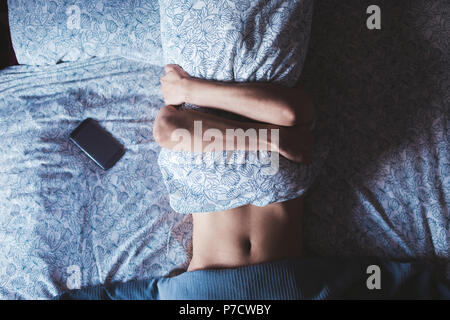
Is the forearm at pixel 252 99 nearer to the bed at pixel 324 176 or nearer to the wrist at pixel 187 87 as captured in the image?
the wrist at pixel 187 87

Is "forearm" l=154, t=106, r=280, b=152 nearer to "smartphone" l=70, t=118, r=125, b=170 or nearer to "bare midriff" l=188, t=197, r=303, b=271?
"bare midriff" l=188, t=197, r=303, b=271

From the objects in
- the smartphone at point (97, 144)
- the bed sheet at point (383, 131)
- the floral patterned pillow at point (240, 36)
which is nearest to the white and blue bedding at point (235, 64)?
the floral patterned pillow at point (240, 36)

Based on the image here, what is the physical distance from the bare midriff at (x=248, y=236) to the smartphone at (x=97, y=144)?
18.2 inches

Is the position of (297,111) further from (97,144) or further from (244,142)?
(97,144)

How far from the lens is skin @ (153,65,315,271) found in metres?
0.83

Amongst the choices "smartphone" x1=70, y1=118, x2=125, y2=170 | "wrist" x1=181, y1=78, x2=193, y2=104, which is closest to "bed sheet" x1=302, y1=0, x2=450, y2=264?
"wrist" x1=181, y1=78, x2=193, y2=104

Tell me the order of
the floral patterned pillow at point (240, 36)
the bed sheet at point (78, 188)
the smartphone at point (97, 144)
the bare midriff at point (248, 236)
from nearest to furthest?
the floral patterned pillow at point (240, 36) → the bare midriff at point (248, 236) → the bed sheet at point (78, 188) → the smartphone at point (97, 144)

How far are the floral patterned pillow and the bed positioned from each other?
261mm

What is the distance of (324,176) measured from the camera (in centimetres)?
104

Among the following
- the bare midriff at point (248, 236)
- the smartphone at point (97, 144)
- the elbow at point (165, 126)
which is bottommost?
the bare midriff at point (248, 236)

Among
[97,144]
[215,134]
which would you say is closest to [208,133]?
[215,134]

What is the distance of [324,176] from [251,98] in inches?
16.5

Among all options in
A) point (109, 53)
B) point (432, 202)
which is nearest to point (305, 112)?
point (432, 202)

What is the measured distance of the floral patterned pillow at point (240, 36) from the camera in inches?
31.4
